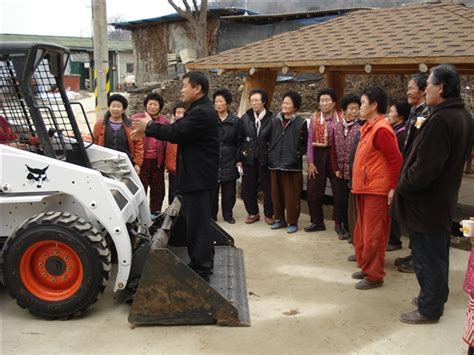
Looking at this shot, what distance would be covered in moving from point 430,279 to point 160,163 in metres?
3.94

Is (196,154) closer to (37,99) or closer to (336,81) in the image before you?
(37,99)

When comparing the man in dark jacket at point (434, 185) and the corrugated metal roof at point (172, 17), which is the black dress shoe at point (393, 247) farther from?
the corrugated metal roof at point (172, 17)

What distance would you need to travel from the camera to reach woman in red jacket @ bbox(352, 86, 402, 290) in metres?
4.72

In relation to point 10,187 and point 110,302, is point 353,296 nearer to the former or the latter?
point 110,302

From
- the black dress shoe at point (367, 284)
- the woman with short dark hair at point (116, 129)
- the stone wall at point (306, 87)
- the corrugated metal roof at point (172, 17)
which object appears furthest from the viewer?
the corrugated metal roof at point (172, 17)

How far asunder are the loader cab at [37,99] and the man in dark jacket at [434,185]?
2867mm

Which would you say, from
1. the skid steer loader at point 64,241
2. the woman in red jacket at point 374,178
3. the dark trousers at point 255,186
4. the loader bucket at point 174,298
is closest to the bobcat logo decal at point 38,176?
the skid steer loader at point 64,241

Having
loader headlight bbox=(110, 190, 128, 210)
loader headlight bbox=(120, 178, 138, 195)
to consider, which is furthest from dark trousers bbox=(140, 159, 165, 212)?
loader headlight bbox=(110, 190, 128, 210)

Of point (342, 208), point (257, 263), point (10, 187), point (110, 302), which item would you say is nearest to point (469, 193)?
point (342, 208)

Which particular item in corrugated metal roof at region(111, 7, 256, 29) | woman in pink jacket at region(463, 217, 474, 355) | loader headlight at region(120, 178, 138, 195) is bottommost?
woman in pink jacket at region(463, 217, 474, 355)

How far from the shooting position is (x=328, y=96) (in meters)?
6.56

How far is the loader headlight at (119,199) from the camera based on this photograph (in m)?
Result: 4.48

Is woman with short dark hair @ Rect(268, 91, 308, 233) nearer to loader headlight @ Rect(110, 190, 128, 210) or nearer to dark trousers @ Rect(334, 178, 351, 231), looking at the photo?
dark trousers @ Rect(334, 178, 351, 231)

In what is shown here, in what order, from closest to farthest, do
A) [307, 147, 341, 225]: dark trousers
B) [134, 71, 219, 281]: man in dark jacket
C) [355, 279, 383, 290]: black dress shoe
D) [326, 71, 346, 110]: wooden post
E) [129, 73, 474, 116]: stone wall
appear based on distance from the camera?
[134, 71, 219, 281]: man in dark jacket → [355, 279, 383, 290]: black dress shoe → [307, 147, 341, 225]: dark trousers → [326, 71, 346, 110]: wooden post → [129, 73, 474, 116]: stone wall
